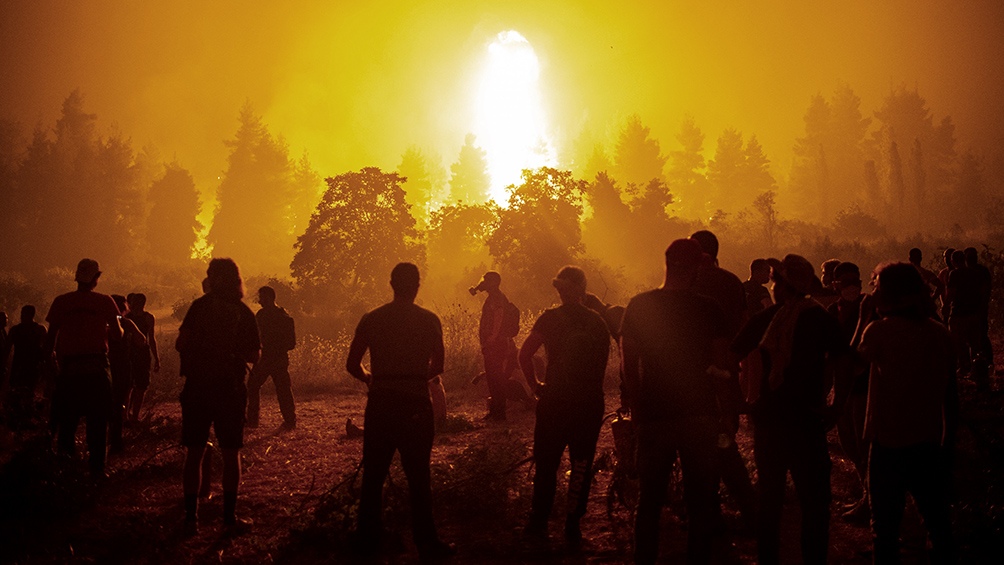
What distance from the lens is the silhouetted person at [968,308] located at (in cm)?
1252

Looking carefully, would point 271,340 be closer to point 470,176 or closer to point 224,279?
point 224,279

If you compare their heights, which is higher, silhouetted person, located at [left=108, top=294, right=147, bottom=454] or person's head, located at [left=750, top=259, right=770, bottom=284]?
person's head, located at [left=750, top=259, right=770, bottom=284]

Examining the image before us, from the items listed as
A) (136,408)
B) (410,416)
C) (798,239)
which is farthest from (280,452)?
(798,239)

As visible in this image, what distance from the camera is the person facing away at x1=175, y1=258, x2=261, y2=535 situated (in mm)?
6758

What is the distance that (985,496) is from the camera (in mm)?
6551

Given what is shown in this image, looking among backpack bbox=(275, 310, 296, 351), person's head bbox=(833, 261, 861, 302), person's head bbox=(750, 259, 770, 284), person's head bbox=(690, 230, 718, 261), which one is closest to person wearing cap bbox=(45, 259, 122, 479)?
backpack bbox=(275, 310, 296, 351)

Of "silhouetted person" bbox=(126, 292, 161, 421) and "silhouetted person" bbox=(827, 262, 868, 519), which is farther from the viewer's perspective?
"silhouetted person" bbox=(126, 292, 161, 421)

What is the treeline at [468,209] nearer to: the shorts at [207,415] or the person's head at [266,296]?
the person's head at [266,296]

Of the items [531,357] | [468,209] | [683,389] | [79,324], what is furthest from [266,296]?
[468,209]

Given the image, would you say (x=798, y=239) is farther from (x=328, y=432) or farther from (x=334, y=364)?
(x=328, y=432)

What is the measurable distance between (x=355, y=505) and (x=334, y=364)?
14.1 metres

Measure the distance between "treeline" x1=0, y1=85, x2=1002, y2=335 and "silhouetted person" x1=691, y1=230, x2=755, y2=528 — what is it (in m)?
37.6

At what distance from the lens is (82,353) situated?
800cm

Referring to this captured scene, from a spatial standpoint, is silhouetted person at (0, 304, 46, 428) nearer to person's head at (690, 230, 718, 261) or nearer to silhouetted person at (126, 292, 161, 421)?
silhouetted person at (126, 292, 161, 421)
